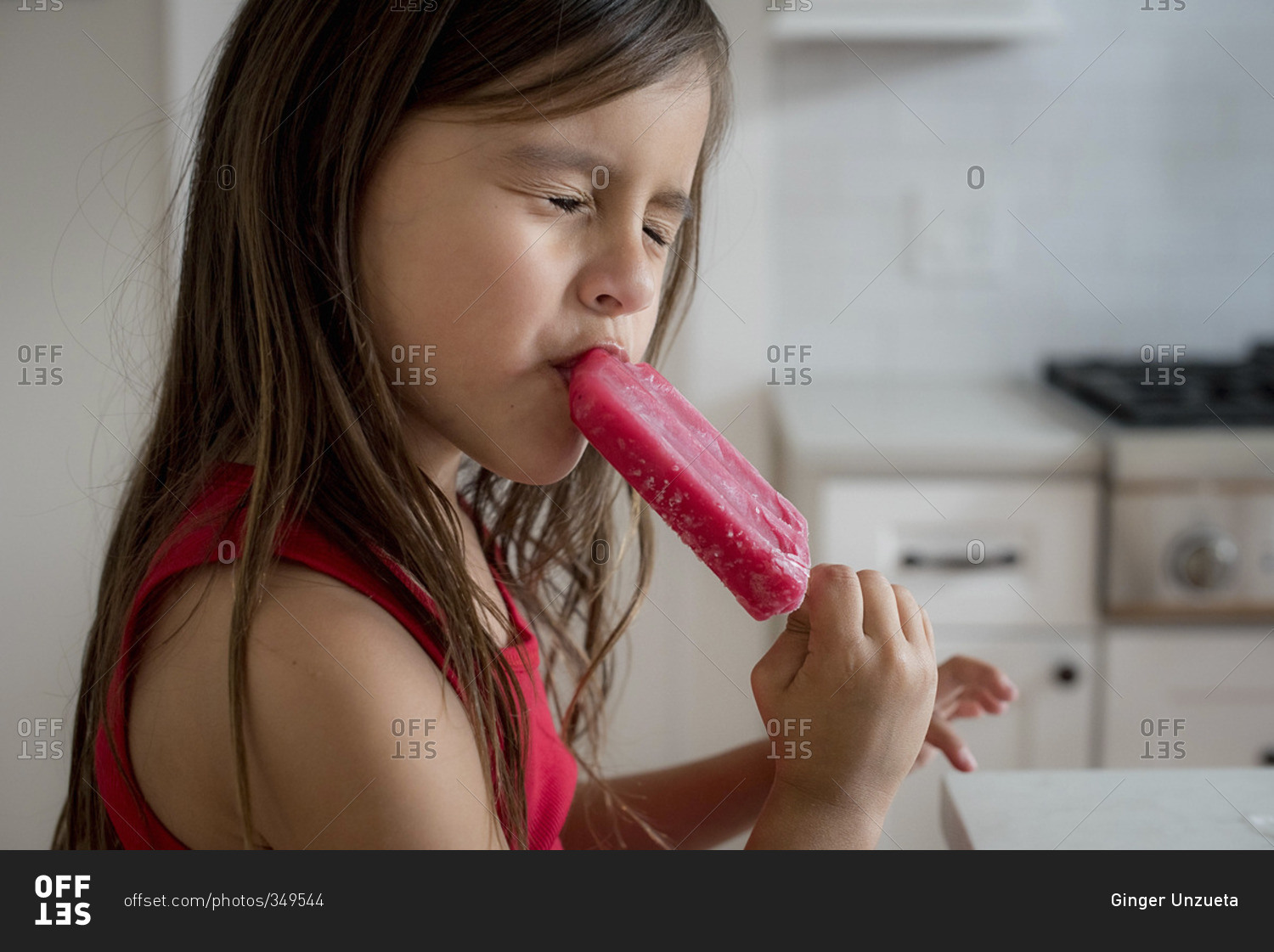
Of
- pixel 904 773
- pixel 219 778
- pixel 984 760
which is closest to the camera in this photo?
pixel 219 778

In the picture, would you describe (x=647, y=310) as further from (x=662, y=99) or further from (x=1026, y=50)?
(x=1026, y=50)

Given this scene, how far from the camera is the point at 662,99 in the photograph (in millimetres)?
766

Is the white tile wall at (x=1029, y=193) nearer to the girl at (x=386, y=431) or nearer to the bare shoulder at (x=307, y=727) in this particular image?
the girl at (x=386, y=431)

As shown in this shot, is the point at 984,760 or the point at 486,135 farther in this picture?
the point at 984,760

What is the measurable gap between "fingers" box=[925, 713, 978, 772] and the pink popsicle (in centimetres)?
22

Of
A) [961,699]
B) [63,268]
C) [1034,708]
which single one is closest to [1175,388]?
[1034,708]

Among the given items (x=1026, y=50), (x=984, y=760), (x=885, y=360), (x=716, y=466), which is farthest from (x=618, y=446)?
(x=1026, y=50)

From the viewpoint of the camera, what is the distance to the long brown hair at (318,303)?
0.73 metres

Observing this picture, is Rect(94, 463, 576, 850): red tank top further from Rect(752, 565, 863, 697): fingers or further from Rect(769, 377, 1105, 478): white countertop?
Rect(769, 377, 1105, 478): white countertop

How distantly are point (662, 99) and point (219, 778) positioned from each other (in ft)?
1.75

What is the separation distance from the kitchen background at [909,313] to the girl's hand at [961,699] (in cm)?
80

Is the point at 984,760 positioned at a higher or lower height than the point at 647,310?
lower

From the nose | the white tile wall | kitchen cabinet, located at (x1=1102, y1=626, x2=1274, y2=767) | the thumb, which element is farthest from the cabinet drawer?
the nose

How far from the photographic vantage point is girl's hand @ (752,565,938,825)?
0.76 meters
